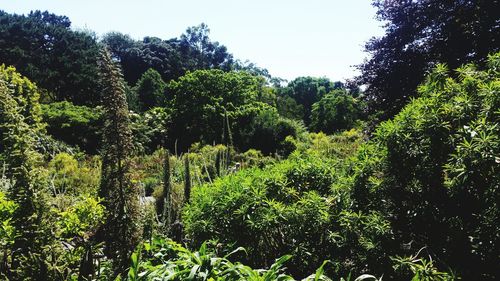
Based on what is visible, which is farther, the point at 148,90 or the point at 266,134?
the point at 148,90

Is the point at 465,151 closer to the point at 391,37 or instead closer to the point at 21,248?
the point at 21,248

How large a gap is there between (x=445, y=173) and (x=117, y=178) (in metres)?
2.15

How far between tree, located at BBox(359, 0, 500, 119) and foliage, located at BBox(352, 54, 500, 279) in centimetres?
813

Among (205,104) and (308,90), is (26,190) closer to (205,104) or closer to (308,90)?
(205,104)

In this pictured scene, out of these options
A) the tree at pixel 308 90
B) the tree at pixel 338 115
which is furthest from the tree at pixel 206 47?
the tree at pixel 338 115

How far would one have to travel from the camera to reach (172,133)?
952 inches

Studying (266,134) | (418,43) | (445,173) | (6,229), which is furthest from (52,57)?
(445,173)

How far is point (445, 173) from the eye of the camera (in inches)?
105

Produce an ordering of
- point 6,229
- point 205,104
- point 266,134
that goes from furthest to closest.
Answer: point 205,104 < point 266,134 < point 6,229

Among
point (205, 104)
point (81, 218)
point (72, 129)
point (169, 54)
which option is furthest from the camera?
point (169, 54)

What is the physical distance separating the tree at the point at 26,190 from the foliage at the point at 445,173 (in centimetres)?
223

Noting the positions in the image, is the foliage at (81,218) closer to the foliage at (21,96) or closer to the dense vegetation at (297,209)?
the dense vegetation at (297,209)

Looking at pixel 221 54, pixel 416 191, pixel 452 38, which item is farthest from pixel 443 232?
pixel 221 54

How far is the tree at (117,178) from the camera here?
2316mm
